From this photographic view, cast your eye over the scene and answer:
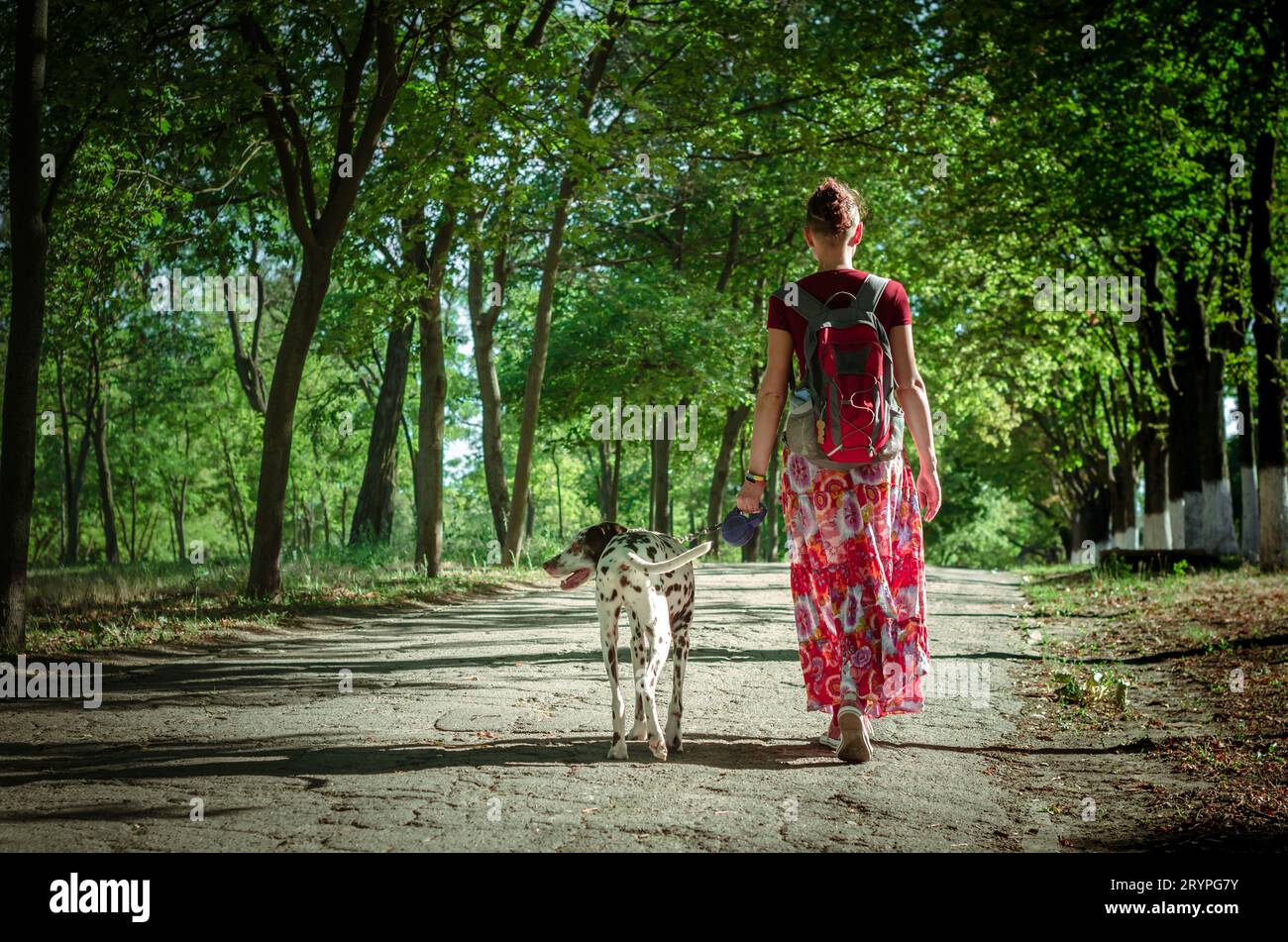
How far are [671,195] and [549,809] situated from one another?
91.7 ft

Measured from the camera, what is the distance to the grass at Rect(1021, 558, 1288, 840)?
216 inches

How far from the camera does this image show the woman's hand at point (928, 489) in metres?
6.05

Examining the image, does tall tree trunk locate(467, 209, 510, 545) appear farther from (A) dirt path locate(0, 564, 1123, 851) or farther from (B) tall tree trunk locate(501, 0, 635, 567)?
(A) dirt path locate(0, 564, 1123, 851)

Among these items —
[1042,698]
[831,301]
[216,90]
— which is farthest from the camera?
[216,90]

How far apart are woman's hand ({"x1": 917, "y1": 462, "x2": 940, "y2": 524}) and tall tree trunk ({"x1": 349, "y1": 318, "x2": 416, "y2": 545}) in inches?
793

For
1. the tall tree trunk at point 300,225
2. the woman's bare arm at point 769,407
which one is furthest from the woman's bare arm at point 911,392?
the tall tree trunk at point 300,225

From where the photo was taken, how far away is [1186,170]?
18.4m

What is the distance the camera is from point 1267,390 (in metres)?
18.3

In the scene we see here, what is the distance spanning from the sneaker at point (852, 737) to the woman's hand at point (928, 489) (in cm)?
111

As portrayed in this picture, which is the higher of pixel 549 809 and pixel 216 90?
pixel 216 90

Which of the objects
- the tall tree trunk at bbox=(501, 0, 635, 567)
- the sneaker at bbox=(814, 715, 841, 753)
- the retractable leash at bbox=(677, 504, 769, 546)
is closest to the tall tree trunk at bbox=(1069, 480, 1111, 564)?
the tall tree trunk at bbox=(501, 0, 635, 567)

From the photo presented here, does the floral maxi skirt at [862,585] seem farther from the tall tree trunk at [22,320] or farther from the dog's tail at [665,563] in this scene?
the tall tree trunk at [22,320]
